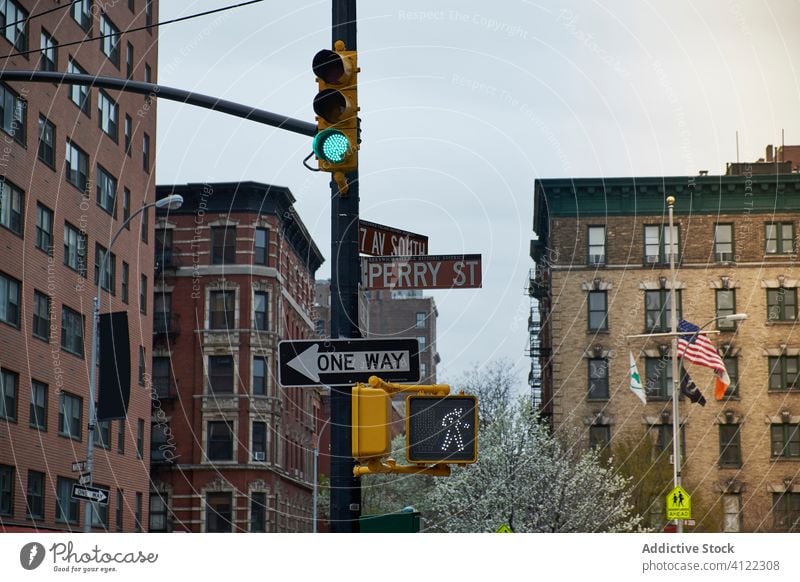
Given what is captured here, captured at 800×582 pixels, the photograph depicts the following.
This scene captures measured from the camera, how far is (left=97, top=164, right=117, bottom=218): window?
4856 centimetres

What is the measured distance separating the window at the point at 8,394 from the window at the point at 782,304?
1726 inches

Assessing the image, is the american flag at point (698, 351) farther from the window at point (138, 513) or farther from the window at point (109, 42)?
the window at point (109, 42)

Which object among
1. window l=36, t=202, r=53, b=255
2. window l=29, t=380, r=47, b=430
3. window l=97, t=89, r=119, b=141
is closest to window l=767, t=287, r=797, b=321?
window l=97, t=89, r=119, b=141

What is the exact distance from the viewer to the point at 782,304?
233ft

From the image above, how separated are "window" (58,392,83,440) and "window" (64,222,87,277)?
14.3 feet

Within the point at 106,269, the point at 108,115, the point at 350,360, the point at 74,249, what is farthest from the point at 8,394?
the point at 350,360

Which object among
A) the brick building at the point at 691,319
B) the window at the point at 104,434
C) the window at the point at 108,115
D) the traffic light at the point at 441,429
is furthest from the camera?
the brick building at the point at 691,319

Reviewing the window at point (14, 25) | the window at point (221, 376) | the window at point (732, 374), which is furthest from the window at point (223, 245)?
the window at point (14, 25)

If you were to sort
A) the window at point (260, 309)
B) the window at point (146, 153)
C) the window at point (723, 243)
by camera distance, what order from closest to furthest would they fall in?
the window at point (146, 153) → the window at point (723, 243) → the window at point (260, 309)

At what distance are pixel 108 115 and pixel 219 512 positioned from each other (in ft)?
123

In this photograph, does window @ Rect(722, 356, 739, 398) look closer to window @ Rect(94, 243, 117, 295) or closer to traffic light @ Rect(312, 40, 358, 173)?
window @ Rect(94, 243, 117, 295)

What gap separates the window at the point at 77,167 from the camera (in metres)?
45.6
